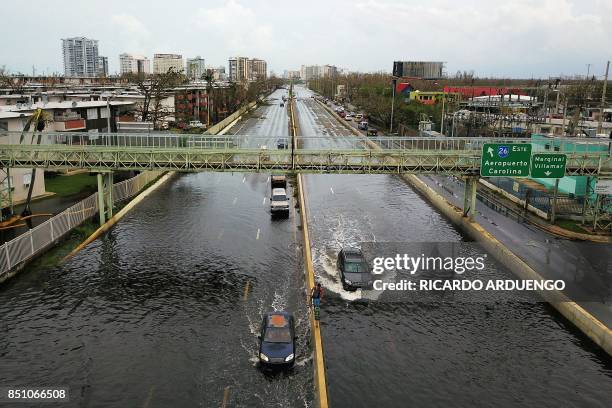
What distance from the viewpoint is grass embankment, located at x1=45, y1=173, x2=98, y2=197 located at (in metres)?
51.4


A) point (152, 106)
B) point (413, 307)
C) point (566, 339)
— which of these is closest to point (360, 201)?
point (413, 307)

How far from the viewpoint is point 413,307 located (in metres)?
29.6

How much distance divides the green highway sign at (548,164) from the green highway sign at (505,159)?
655 millimetres

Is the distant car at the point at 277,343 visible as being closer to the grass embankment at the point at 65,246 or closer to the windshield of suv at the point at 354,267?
the windshield of suv at the point at 354,267

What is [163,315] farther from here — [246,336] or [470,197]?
[470,197]

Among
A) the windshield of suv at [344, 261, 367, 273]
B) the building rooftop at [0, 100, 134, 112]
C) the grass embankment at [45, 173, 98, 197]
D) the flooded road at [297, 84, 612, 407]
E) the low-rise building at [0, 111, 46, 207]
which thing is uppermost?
the building rooftop at [0, 100, 134, 112]

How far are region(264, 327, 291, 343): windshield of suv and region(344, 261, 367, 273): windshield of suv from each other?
28.6 ft

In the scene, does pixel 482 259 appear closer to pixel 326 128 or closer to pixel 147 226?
pixel 147 226

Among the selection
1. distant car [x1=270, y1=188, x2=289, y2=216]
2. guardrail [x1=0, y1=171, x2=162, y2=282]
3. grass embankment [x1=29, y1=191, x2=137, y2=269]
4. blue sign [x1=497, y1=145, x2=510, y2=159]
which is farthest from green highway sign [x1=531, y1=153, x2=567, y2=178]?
guardrail [x1=0, y1=171, x2=162, y2=282]

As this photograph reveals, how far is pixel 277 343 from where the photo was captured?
75.6ft

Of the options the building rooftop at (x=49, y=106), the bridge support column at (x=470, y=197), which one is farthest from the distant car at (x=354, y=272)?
the building rooftop at (x=49, y=106)

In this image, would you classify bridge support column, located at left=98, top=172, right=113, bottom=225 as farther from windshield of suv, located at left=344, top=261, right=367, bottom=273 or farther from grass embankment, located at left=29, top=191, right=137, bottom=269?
windshield of suv, located at left=344, top=261, right=367, bottom=273

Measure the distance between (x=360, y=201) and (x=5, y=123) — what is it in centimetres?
3548

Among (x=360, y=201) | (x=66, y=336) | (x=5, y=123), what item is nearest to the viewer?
(x=66, y=336)
